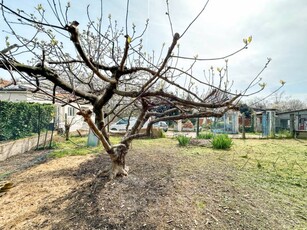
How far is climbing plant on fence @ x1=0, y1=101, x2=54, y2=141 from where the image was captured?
798 centimetres

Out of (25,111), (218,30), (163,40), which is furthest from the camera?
(25,111)

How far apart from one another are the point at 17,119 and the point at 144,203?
8.48 meters

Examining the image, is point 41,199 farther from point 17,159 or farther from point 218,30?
point 17,159

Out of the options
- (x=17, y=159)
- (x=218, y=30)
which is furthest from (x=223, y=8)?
(x=17, y=159)

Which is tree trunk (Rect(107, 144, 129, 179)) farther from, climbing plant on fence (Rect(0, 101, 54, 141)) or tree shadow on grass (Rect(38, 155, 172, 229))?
climbing plant on fence (Rect(0, 101, 54, 141))

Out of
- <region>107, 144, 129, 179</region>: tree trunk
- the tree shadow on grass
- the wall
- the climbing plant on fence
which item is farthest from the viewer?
the climbing plant on fence

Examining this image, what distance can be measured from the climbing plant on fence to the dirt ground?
5042 millimetres

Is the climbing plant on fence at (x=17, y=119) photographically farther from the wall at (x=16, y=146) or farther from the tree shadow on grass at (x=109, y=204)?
the tree shadow on grass at (x=109, y=204)

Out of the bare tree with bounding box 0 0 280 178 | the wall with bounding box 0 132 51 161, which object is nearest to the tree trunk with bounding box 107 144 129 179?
the bare tree with bounding box 0 0 280 178

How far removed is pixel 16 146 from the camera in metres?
7.62

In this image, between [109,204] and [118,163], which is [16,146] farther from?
[109,204]

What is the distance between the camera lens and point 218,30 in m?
3.10

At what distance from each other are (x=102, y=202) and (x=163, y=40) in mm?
2619

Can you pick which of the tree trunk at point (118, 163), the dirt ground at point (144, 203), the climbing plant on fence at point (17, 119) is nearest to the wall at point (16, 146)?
the climbing plant on fence at point (17, 119)
